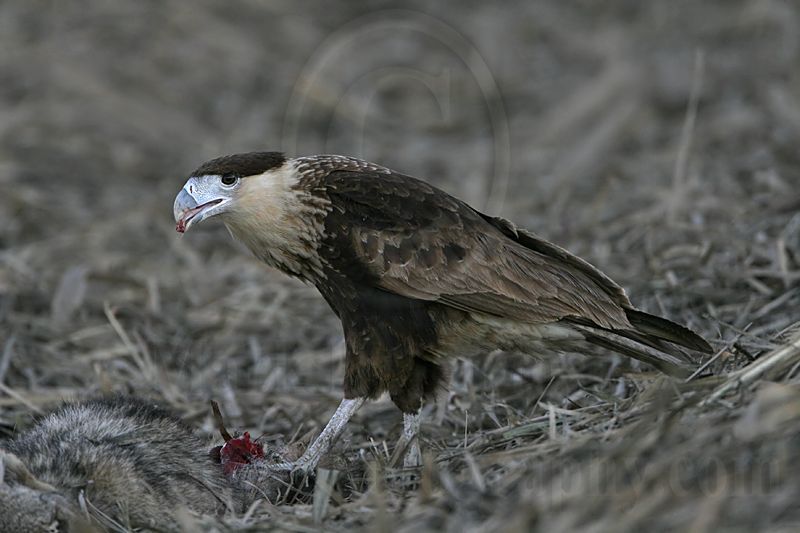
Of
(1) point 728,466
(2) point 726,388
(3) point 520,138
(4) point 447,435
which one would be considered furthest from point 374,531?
(3) point 520,138

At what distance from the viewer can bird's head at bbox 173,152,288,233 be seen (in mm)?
5191

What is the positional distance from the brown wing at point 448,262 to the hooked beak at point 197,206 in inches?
21.2

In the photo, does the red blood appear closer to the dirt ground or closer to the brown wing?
the dirt ground

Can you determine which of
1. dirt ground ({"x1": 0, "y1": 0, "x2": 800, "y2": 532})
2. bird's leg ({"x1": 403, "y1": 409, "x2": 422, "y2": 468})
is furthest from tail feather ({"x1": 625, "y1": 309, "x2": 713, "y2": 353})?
bird's leg ({"x1": 403, "y1": 409, "x2": 422, "y2": 468})

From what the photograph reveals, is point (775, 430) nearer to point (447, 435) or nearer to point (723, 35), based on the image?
point (447, 435)

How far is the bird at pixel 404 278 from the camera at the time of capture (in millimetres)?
5066

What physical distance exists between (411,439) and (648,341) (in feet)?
3.87

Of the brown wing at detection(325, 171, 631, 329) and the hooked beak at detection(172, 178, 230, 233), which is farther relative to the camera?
the hooked beak at detection(172, 178, 230, 233)

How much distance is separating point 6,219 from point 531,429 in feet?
20.3

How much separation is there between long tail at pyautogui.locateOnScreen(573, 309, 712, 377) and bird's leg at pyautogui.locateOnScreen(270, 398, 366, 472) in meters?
1.14

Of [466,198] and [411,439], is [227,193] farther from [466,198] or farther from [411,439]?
[466,198]

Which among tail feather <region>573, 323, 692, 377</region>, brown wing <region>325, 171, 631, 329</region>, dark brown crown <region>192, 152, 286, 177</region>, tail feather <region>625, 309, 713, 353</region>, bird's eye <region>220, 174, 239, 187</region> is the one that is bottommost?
tail feather <region>573, 323, 692, 377</region>

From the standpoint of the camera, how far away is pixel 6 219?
9344mm

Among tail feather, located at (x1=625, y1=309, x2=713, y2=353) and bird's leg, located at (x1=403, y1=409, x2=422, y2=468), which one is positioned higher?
tail feather, located at (x1=625, y1=309, x2=713, y2=353)
